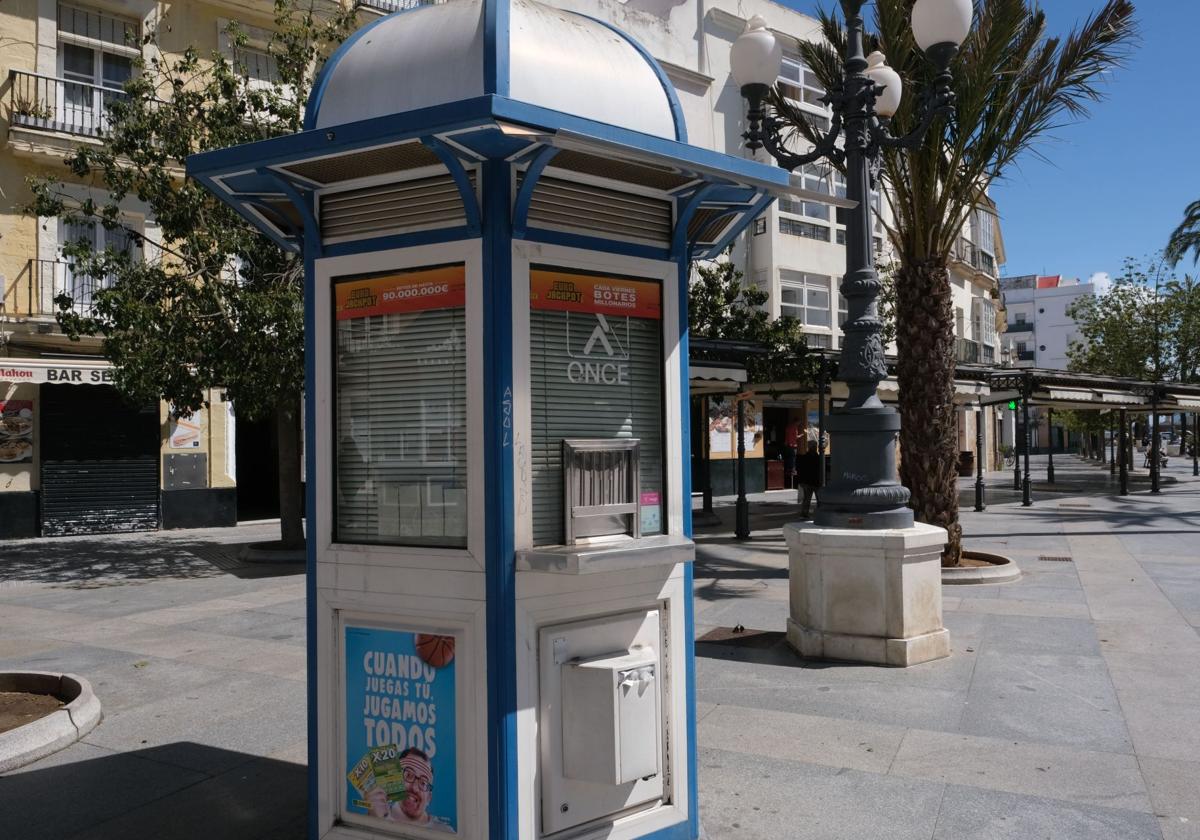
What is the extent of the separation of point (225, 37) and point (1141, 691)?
65.6 ft

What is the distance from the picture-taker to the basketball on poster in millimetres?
3646

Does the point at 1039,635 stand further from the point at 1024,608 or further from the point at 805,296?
the point at 805,296

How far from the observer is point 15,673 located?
651 centimetres

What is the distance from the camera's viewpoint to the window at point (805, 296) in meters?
28.7

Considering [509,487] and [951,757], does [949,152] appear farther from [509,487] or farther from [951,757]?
[509,487]

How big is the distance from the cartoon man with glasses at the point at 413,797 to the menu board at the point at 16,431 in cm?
1667

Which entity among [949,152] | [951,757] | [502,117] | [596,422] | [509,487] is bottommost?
[951,757]

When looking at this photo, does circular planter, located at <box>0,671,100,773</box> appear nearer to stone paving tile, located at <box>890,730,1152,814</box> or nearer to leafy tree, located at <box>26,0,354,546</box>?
stone paving tile, located at <box>890,730,1152,814</box>

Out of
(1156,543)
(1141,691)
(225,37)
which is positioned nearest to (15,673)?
(1141,691)

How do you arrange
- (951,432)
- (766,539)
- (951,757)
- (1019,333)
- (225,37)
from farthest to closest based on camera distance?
(1019,333)
(225,37)
(766,539)
(951,432)
(951,757)

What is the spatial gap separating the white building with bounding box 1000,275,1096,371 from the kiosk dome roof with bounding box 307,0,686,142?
103868 mm

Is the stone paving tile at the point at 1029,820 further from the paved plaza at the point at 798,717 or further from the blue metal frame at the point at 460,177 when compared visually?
the blue metal frame at the point at 460,177

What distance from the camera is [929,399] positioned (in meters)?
10.5

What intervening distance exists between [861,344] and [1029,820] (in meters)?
4.47
